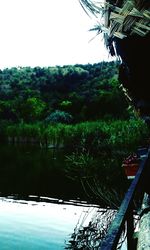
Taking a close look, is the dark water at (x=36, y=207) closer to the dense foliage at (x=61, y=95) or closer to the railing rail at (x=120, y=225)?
the railing rail at (x=120, y=225)

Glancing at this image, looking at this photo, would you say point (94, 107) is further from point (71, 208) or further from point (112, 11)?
point (112, 11)

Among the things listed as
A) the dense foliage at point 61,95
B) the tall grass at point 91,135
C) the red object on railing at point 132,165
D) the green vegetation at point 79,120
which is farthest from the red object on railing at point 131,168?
the dense foliage at point 61,95

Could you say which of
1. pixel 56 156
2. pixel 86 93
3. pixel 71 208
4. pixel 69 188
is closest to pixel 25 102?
pixel 86 93

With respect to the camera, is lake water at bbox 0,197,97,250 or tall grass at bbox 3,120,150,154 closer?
lake water at bbox 0,197,97,250

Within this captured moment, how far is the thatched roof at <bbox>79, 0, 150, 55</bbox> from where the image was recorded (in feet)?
9.31

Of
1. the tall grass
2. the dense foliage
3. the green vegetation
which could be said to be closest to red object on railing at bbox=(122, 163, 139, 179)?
the green vegetation

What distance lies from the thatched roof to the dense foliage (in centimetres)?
2650

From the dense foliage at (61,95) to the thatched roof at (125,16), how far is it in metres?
26.5

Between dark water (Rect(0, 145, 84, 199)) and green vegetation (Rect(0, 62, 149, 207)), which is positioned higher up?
green vegetation (Rect(0, 62, 149, 207))

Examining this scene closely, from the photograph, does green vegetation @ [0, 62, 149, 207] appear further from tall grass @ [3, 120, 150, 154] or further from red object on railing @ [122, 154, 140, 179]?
red object on railing @ [122, 154, 140, 179]

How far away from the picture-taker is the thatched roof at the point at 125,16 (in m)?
2.84

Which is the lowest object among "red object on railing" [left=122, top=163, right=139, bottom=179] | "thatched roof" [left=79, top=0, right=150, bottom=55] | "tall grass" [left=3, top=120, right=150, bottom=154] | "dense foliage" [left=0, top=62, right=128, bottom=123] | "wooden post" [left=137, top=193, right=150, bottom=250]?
"wooden post" [left=137, top=193, right=150, bottom=250]

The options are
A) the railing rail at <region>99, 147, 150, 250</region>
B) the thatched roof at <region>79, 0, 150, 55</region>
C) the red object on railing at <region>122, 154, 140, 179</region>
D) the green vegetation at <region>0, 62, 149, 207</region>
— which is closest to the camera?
the railing rail at <region>99, 147, 150, 250</region>

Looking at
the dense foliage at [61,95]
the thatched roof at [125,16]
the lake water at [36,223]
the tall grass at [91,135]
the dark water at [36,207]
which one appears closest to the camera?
the thatched roof at [125,16]
